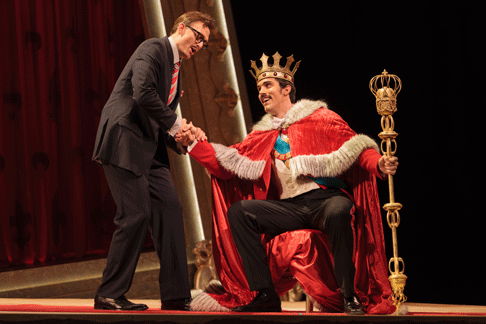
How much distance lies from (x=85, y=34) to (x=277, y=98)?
2236 millimetres

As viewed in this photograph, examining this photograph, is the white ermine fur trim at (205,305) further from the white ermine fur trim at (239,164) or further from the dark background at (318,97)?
the dark background at (318,97)

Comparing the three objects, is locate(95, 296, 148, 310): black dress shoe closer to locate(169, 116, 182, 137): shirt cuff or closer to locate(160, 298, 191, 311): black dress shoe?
locate(160, 298, 191, 311): black dress shoe

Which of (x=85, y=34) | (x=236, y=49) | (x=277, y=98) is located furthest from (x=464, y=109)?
(x=85, y=34)

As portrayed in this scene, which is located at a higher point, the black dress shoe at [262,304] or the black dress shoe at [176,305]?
the black dress shoe at [176,305]

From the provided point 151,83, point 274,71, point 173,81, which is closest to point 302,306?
point 274,71

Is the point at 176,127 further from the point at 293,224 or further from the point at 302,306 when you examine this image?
the point at 302,306

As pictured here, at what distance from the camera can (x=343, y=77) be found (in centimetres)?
432

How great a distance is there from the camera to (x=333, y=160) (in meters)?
2.80

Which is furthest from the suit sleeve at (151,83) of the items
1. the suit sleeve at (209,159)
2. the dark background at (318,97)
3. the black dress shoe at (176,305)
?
the dark background at (318,97)

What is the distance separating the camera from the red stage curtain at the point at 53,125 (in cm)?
415

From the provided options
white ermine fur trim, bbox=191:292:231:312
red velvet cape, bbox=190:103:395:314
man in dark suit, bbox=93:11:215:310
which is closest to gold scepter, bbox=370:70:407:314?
red velvet cape, bbox=190:103:395:314

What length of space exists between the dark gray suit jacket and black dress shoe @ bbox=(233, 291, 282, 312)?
80cm

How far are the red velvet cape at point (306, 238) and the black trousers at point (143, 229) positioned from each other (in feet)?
0.83

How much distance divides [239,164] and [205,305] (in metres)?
0.75
